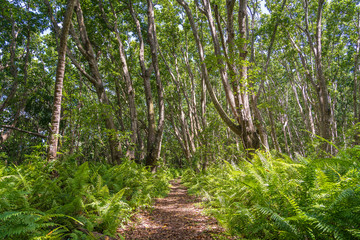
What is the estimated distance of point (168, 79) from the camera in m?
16.0

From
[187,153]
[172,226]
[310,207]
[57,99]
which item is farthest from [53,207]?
[187,153]

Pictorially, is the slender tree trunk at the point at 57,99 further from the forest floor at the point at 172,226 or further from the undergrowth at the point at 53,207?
the forest floor at the point at 172,226

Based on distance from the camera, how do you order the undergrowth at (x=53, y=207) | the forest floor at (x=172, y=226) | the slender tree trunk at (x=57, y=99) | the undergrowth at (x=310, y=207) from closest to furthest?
the undergrowth at (x=310, y=207), the undergrowth at (x=53, y=207), the forest floor at (x=172, y=226), the slender tree trunk at (x=57, y=99)

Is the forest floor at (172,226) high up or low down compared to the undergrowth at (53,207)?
down

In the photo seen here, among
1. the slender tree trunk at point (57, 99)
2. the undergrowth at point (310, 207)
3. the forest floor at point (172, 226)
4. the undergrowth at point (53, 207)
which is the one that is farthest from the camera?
the slender tree trunk at point (57, 99)

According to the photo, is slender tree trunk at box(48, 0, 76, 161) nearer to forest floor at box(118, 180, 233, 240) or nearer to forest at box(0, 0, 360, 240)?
forest at box(0, 0, 360, 240)

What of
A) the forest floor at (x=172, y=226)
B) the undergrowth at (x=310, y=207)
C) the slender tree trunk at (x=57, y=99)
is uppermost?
the slender tree trunk at (x=57, y=99)

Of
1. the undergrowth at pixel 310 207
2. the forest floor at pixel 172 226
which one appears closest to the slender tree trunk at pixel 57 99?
the forest floor at pixel 172 226

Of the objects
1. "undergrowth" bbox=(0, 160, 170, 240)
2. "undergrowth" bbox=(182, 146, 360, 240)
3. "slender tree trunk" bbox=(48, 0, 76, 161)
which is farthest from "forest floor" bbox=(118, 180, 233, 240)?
"slender tree trunk" bbox=(48, 0, 76, 161)

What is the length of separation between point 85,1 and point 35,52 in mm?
7648

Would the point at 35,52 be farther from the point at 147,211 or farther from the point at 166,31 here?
the point at 147,211

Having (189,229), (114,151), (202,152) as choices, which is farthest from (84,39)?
(202,152)

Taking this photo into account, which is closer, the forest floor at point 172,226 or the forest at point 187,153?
the forest at point 187,153

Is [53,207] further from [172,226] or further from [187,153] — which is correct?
[187,153]
